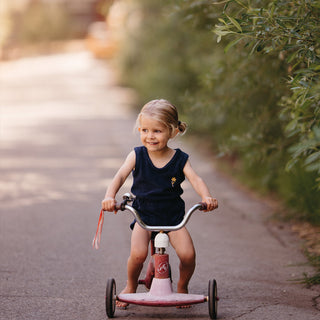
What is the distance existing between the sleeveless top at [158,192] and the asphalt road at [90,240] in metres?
0.68

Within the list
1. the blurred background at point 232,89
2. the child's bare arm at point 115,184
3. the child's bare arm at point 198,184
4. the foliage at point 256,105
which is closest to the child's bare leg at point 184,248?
the child's bare arm at point 198,184

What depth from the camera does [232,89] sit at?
7.52 metres

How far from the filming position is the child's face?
4.43 metres

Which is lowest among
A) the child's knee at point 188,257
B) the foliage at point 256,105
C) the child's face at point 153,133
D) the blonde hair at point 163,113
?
the child's knee at point 188,257

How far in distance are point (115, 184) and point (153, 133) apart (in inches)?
17.0

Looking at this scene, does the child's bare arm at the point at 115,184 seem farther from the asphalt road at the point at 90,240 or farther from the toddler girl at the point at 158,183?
the asphalt road at the point at 90,240

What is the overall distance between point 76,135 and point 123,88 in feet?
41.4

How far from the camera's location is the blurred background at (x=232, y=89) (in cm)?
556

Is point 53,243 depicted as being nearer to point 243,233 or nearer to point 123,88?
point 243,233

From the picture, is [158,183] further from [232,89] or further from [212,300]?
[232,89]

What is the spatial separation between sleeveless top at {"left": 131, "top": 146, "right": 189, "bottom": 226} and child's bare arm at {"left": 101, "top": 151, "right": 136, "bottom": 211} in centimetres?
6

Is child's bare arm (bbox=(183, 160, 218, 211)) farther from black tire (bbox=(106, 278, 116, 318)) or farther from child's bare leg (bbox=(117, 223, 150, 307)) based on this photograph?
black tire (bbox=(106, 278, 116, 318))

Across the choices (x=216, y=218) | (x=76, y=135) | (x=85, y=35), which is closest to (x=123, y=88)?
(x=76, y=135)

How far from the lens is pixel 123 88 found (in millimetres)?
26844
